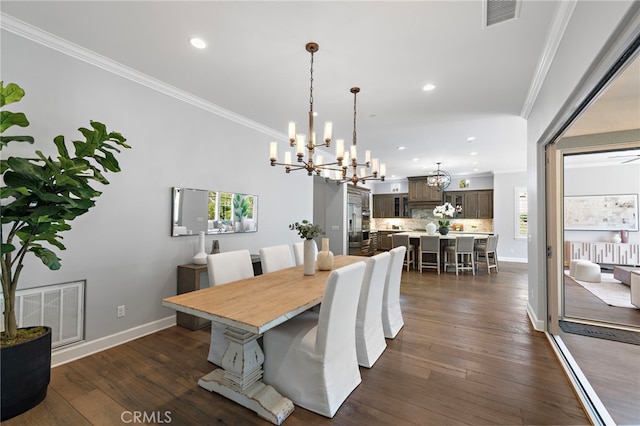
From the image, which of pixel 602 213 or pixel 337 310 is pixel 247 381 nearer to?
pixel 337 310

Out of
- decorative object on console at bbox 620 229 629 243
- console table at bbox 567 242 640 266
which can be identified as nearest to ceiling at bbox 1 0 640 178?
console table at bbox 567 242 640 266

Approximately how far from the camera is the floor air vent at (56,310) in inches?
90.8

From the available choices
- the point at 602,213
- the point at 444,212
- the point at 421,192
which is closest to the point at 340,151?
the point at 444,212

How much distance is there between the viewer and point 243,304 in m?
1.84

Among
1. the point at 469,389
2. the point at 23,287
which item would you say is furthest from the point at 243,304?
the point at 23,287

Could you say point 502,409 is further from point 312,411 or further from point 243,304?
point 243,304

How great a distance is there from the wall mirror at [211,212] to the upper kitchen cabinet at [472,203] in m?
7.44

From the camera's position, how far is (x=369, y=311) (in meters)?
2.53

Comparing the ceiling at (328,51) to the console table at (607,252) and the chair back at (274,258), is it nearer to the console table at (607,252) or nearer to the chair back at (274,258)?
the chair back at (274,258)

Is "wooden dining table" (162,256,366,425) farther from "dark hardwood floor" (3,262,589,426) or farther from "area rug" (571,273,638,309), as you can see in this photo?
"area rug" (571,273,638,309)

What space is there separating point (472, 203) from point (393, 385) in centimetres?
842

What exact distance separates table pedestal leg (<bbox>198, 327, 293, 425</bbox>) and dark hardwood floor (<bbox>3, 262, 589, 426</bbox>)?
0.06 m

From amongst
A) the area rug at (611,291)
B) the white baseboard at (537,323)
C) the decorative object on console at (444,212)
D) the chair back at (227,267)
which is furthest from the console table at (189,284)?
the decorative object on console at (444,212)

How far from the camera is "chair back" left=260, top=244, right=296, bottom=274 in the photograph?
310cm
